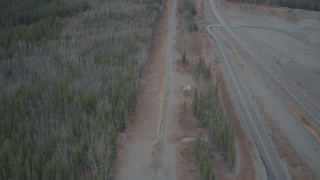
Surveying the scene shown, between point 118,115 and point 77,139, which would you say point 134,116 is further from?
point 77,139

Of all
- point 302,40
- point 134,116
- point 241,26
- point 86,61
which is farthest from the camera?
point 241,26

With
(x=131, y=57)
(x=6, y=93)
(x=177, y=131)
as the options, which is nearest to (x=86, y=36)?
(x=131, y=57)

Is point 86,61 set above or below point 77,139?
above

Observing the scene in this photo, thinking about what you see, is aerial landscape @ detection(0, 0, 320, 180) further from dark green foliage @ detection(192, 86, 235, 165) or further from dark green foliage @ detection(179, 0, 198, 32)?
dark green foliage @ detection(179, 0, 198, 32)

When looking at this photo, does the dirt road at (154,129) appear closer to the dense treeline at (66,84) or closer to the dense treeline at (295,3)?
the dense treeline at (66,84)

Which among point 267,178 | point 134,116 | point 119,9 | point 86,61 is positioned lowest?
point 267,178

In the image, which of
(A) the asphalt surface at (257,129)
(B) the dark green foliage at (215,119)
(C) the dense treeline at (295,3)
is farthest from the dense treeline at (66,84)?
(C) the dense treeline at (295,3)
